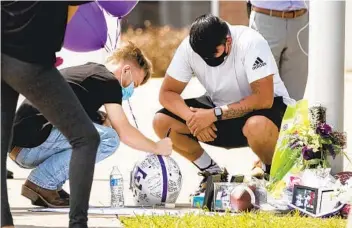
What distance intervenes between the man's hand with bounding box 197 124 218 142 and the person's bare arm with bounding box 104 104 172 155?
18.0 inches

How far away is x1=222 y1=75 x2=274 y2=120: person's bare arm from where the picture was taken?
640 cm

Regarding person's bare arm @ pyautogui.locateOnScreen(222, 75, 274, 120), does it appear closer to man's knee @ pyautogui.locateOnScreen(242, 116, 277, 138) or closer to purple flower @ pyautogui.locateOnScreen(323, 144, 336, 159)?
man's knee @ pyautogui.locateOnScreen(242, 116, 277, 138)

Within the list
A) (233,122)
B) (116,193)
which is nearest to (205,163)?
(233,122)

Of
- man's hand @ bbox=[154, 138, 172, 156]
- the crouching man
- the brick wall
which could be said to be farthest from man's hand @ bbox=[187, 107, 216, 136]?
the brick wall

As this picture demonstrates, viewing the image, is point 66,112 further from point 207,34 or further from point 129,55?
point 207,34

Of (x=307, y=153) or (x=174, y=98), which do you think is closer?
(x=307, y=153)

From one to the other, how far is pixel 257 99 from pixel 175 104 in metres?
0.58

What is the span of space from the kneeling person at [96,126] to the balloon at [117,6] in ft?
0.82

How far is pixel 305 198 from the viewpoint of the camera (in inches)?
223

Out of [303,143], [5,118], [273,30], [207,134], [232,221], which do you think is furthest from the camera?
[273,30]

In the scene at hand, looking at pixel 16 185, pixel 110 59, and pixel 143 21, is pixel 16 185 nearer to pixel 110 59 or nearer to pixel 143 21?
pixel 110 59

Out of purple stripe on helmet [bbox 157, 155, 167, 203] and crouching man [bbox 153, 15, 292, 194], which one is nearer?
purple stripe on helmet [bbox 157, 155, 167, 203]

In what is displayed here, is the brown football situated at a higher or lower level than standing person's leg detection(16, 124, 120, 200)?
lower

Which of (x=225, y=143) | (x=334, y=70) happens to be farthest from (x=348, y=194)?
(x=225, y=143)
